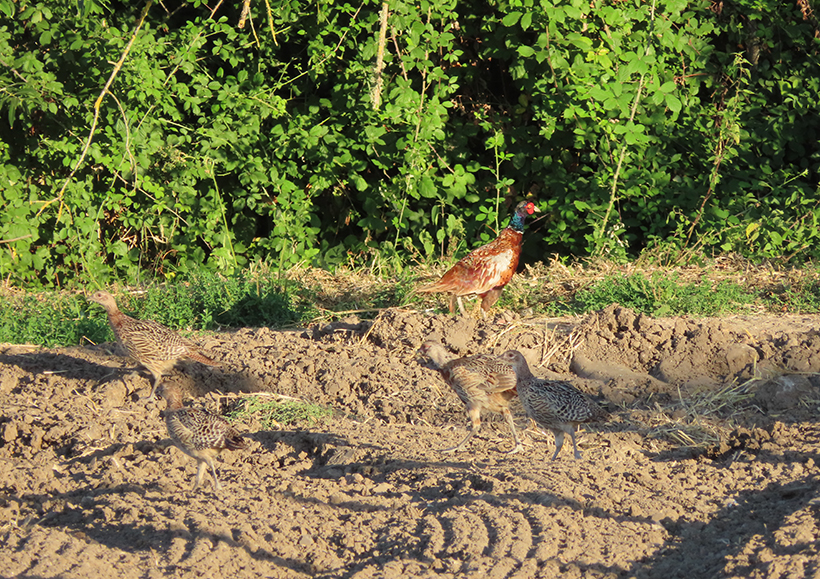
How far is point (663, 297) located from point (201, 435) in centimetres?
463

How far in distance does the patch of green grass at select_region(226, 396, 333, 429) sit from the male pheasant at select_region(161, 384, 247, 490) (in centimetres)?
87

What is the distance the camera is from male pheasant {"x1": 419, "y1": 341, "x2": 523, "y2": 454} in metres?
5.57

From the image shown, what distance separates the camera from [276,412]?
623 centimetres

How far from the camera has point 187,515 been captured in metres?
4.70

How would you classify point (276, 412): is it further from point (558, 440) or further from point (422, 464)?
point (558, 440)

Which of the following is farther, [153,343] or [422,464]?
[153,343]

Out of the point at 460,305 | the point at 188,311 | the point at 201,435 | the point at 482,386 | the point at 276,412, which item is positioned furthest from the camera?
the point at 188,311

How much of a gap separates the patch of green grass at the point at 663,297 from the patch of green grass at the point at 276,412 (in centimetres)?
293

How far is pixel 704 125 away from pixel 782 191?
1199 mm

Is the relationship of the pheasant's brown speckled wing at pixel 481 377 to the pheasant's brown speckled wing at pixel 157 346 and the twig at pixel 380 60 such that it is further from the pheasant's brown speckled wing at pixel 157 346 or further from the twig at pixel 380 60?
the twig at pixel 380 60

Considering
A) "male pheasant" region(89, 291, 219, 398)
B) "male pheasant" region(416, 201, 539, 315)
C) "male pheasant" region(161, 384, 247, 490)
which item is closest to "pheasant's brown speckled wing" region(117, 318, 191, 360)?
"male pheasant" region(89, 291, 219, 398)

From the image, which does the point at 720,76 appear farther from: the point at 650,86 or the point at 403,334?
the point at 403,334

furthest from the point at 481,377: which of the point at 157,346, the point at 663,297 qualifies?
the point at 663,297

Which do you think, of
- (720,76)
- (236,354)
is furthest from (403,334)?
(720,76)
